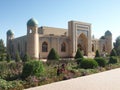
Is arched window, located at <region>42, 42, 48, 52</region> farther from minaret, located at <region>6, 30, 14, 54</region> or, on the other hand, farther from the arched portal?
minaret, located at <region>6, 30, 14, 54</region>

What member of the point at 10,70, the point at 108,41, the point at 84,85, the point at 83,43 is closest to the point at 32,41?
the point at 83,43

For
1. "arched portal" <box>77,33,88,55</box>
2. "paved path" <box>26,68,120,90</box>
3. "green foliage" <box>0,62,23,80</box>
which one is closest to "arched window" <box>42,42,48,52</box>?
"arched portal" <box>77,33,88,55</box>

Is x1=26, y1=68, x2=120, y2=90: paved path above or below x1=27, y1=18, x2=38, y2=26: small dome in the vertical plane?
below

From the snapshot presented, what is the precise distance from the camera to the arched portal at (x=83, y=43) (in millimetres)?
44750

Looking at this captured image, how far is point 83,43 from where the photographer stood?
45438mm

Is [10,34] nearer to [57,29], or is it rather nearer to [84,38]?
[57,29]

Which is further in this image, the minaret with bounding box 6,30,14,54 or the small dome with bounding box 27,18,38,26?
the minaret with bounding box 6,30,14,54

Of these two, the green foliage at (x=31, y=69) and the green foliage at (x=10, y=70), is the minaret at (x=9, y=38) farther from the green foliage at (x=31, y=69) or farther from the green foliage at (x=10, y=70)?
the green foliage at (x=31, y=69)

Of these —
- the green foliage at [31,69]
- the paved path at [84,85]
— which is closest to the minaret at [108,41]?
the paved path at [84,85]

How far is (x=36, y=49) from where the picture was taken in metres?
36.1

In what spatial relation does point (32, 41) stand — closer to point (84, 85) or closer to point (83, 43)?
point (83, 43)

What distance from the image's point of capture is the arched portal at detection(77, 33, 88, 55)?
44750 mm

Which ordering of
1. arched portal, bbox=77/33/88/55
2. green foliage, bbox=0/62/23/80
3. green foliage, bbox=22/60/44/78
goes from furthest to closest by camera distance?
arched portal, bbox=77/33/88/55, green foliage, bbox=0/62/23/80, green foliage, bbox=22/60/44/78

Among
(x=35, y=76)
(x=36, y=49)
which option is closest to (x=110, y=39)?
(x=36, y=49)
